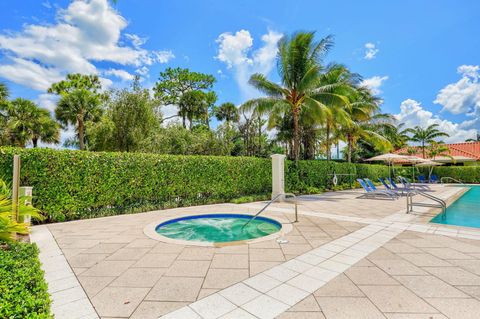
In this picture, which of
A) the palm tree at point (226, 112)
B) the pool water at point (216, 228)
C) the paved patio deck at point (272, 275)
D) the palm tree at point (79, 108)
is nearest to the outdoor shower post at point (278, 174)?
the pool water at point (216, 228)

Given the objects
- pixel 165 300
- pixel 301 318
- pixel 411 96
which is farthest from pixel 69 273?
pixel 411 96

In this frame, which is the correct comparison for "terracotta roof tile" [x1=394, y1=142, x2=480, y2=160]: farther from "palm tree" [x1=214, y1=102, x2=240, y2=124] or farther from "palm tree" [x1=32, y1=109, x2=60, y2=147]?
"palm tree" [x1=32, y1=109, x2=60, y2=147]

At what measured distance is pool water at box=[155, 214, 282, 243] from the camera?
693 cm

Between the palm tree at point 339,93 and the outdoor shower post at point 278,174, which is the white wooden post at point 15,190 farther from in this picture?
the palm tree at point 339,93

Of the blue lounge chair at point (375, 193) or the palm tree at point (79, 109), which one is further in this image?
the palm tree at point (79, 109)

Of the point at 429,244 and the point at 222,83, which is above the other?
the point at 222,83

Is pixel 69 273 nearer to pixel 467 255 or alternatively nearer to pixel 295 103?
pixel 467 255

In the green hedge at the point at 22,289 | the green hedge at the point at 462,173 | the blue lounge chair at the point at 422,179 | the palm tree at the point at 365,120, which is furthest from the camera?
the blue lounge chair at the point at 422,179

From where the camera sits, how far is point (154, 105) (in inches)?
738

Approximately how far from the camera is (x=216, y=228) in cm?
787

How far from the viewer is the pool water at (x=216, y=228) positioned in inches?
273

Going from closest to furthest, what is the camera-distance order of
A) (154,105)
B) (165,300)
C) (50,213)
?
(165,300), (50,213), (154,105)

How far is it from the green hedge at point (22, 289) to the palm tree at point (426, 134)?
37.5 metres

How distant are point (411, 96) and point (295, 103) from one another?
22.7 meters
